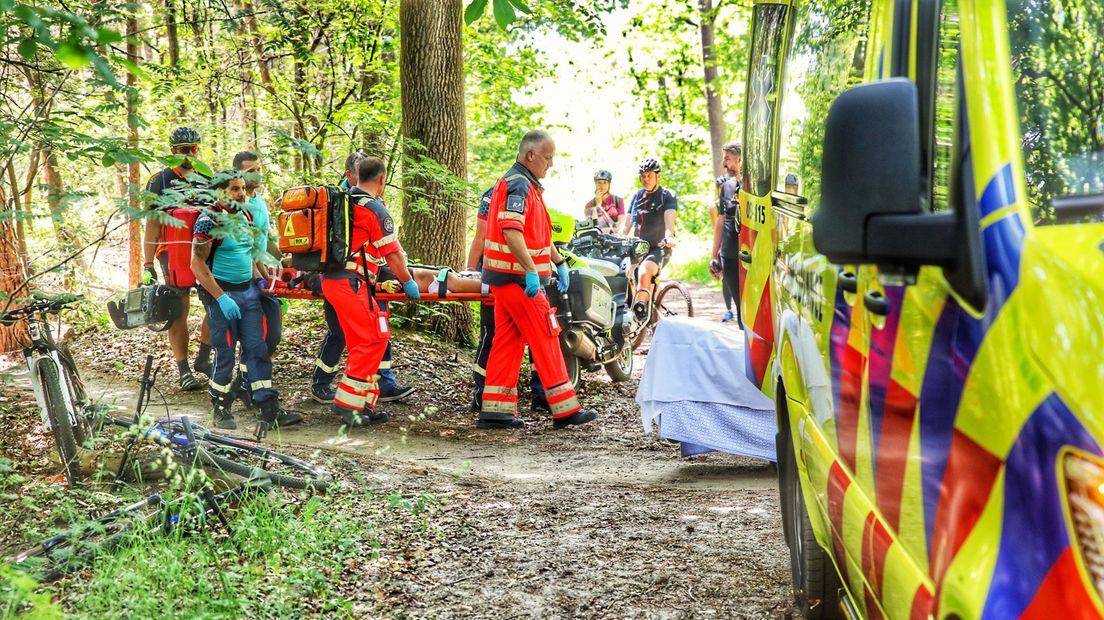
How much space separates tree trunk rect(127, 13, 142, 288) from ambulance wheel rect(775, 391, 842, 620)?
8.80 feet

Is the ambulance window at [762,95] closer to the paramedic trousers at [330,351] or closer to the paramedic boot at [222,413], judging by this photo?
the paramedic trousers at [330,351]

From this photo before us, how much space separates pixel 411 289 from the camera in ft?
27.2

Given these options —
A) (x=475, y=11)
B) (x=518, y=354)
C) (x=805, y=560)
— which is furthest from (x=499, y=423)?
(x=805, y=560)

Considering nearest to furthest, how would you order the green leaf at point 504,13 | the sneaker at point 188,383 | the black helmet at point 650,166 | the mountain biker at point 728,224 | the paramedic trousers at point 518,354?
the green leaf at point 504,13, the paramedic trousers at point 518,354, the sneaker at point 188,383, the mountain biker at point 728,224, the black helmet at point 650,166

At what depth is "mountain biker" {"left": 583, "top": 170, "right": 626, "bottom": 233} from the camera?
1385cm

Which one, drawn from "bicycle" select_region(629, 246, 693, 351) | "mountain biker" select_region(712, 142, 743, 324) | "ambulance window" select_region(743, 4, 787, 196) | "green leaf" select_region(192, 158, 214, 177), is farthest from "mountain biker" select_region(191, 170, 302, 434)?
"mountain biker" select_region(712, 142, 743, 324)

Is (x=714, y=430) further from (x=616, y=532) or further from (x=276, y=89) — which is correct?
(x=276, y=89)

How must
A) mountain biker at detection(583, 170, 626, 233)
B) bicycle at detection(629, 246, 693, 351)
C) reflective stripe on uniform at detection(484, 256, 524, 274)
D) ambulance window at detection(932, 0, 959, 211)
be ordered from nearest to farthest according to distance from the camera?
ambulance window at detection(932, 0, 959, 211), reflective stripe on uniform at detection(484, 256, 524, 274), bicycle at detection(629, 246, 693, 351), mountain biker at detection(583, 170, 626, 233)

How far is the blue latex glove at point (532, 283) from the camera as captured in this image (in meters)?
7.97

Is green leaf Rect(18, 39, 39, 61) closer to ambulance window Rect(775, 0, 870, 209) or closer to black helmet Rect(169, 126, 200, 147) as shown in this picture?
ambulance window Rect(775, 0, 870, 209)

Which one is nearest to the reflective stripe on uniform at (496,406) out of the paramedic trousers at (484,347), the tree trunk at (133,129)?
the paramedic trousers at (484,347)

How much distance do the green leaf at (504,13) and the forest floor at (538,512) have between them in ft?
7.74

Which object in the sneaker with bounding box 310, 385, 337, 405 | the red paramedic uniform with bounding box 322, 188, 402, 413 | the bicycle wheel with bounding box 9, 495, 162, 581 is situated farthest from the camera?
the sneaker with bounding box 310, 385, 337, 405

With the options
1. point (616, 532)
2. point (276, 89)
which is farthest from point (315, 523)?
point (276, 89)
